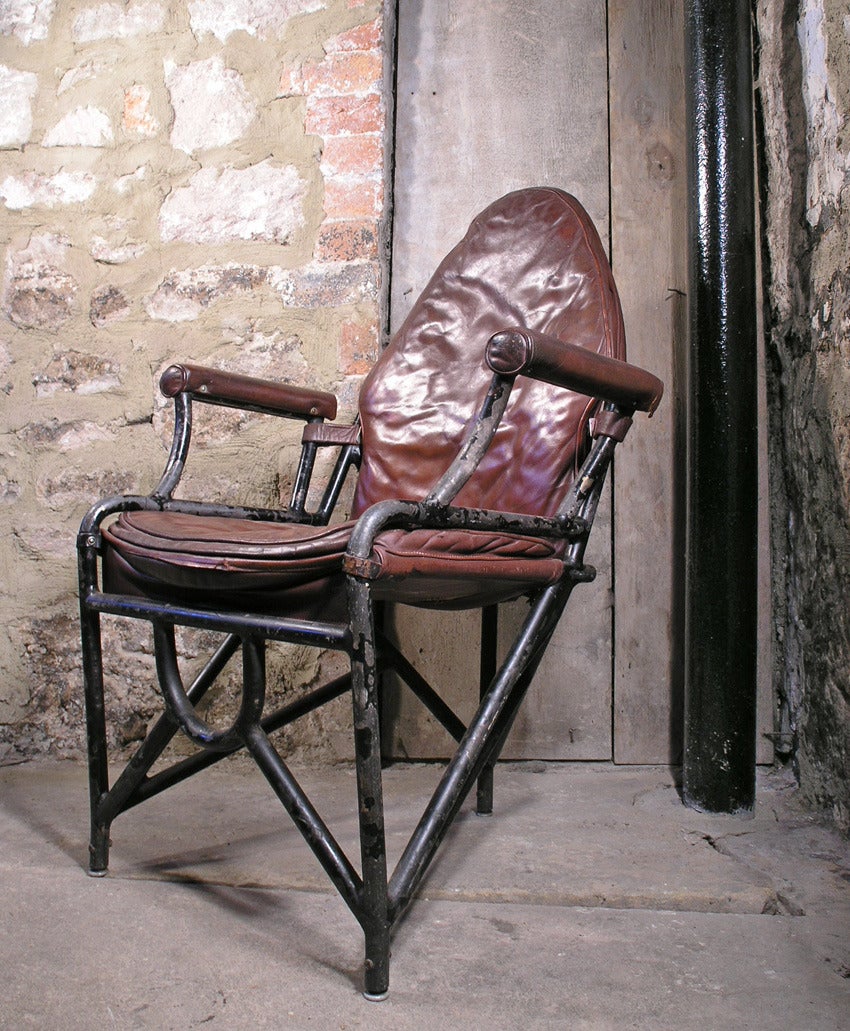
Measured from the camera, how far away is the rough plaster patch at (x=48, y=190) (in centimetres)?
216

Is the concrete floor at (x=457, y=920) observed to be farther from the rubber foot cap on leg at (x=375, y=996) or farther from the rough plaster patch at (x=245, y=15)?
the rough plaster patch at (x=245, y=15)

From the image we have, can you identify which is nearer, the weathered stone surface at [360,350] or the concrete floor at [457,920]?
the concrete floor at [457,920]

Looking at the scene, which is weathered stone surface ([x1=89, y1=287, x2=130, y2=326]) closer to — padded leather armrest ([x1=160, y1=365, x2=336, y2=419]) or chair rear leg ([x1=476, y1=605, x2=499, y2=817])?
padded leather armrest ([x1=160, y1=365, x2=336, y2=419])

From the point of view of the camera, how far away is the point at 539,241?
165 cm

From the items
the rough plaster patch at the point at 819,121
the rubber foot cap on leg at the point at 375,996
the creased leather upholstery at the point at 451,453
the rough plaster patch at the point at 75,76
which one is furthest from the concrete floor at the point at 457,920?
the rough plaster patch at the point at 75,76

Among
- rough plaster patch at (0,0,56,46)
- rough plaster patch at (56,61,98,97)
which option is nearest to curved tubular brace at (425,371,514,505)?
rough plaster patch at (56,61,98,97)

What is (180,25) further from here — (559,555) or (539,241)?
(559,555)

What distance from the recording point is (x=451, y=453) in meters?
1.67

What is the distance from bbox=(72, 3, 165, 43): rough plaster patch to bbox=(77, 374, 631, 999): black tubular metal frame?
117 centimetres

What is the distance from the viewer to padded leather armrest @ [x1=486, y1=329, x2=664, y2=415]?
1.10m

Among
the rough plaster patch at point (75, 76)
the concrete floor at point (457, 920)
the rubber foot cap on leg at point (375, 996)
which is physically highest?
the rough plaster patch at point (75, 76)

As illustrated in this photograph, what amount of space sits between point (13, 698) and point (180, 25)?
5.24 feet

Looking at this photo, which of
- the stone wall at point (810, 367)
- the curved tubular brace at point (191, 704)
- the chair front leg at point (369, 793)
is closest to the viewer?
the chair front leg at point (369, 793)

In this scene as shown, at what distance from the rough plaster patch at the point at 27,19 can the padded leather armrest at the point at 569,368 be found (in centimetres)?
173
